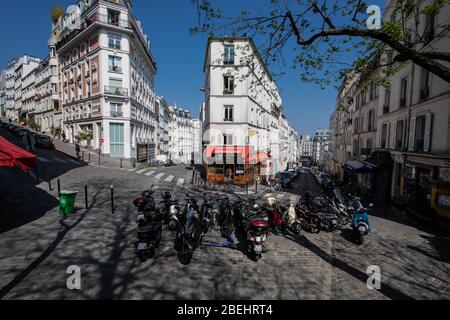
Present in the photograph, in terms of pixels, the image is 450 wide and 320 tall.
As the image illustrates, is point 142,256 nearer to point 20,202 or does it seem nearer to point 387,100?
point 20,202

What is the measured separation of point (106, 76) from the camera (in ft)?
100

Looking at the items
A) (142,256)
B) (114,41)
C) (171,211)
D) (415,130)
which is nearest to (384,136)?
(415,130)

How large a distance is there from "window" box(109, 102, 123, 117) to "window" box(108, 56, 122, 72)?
4.42m

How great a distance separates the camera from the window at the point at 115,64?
101 feet

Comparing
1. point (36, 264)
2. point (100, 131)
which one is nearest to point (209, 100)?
point (100, 131)

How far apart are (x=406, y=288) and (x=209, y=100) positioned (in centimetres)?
2138

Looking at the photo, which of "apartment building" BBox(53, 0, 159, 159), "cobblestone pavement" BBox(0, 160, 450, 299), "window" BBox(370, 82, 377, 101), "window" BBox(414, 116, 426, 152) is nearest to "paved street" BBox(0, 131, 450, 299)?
"cobblestone pavement" BBox(0, 160, 450, 299)

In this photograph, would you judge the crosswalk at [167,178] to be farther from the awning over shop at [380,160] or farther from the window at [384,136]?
the window at [384,136]

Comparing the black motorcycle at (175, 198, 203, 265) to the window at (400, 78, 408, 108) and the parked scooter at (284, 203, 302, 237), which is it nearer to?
the parked scooter at (284, 203, 302, 237)

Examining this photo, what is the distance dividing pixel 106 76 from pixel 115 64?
6.92ft

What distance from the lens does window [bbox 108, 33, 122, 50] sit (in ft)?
101

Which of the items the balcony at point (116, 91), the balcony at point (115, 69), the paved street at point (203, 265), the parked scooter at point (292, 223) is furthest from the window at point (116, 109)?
the parked scooter at point (292, 223)

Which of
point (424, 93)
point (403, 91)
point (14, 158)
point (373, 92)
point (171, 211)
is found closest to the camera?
point (14, 158)

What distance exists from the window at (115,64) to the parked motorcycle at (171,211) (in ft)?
92.2
